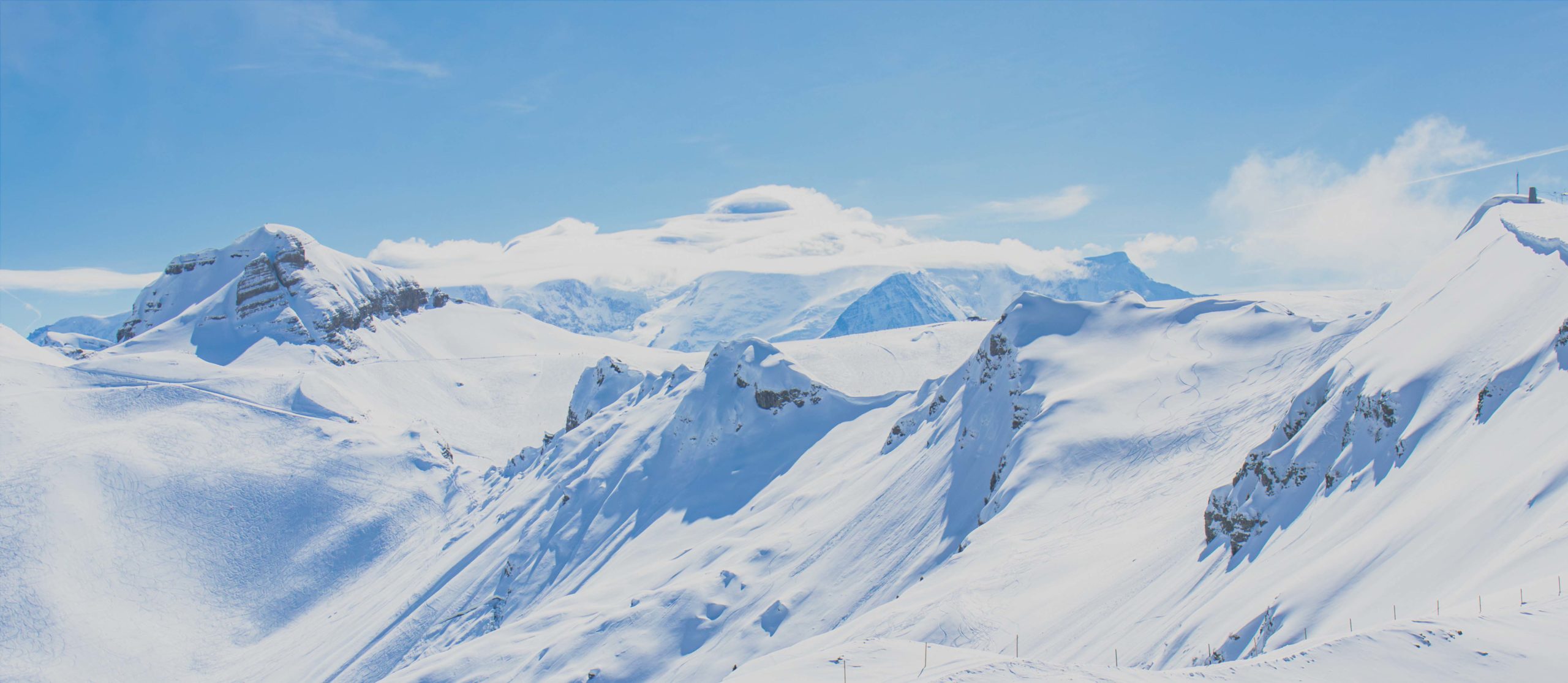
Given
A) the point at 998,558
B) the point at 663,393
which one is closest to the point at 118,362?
the point at 663,393

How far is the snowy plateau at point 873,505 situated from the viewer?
3064cm

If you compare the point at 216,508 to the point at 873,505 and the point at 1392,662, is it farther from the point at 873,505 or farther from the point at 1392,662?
the point at 1392,662

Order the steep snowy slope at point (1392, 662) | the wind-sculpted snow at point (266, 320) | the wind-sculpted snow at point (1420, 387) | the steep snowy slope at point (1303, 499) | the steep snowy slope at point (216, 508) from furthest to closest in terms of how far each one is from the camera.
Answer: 1. the wind-sculpted snow at point (266, 320)
2. the steep snowy slope at point (216, 508)
3. the wind-sculpted snow at point (1420, 387)
4. the steep snowy slope at point (1303, 499)
5. the steep snowy slope at point (1392, 662)

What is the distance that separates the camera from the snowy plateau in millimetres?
30641

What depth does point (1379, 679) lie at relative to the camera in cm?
2172

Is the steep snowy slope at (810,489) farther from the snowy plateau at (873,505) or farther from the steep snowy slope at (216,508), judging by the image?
the steep snowy slope at (216,508)

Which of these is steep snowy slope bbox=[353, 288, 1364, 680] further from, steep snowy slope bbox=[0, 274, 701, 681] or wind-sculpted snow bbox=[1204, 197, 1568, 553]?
steep snowy slope bbox=[0, 274, 701, 681]

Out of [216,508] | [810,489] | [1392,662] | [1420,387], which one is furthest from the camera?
[216,508]

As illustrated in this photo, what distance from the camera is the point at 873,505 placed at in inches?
2911

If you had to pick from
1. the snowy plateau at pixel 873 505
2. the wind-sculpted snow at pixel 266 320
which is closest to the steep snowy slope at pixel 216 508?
the snowy plateau at pixel 873 505

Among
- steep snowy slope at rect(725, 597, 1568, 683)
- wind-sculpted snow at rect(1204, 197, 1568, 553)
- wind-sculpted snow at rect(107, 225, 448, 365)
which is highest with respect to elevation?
wind-sculpted snow at rect(107, 225, 448, 365)

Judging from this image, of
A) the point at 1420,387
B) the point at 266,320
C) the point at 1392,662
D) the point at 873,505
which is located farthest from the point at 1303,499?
the point at 266,320

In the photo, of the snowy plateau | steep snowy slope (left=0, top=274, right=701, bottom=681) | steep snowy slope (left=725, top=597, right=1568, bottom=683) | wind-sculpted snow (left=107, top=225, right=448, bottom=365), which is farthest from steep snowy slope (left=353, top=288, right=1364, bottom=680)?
wind-sculpted snow (left=107, top=225, right=448, bottom=365)

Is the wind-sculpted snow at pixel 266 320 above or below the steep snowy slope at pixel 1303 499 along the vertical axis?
above
